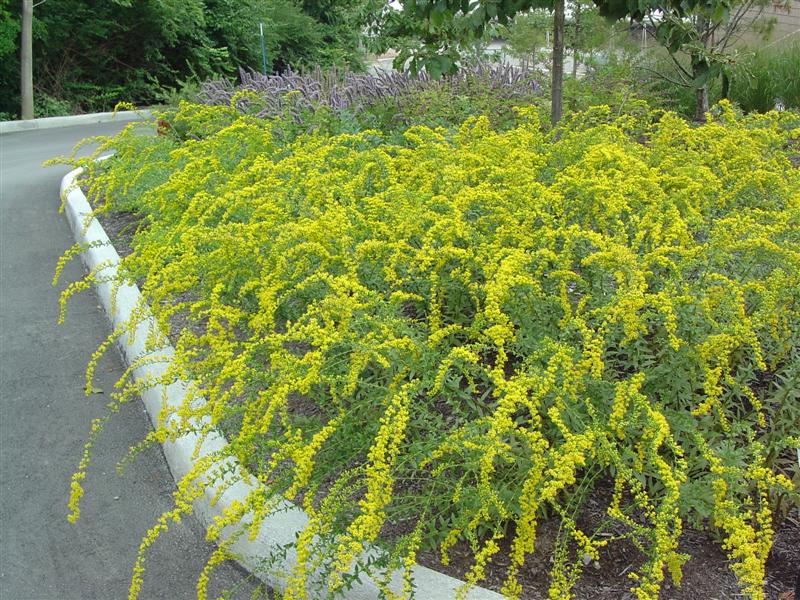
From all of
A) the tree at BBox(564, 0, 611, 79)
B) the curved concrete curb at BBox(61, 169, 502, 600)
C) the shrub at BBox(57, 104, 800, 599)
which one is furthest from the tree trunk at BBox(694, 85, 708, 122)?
the curved concrete curb at BBox(61, 169, 502, 600)

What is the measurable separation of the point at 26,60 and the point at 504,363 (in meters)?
17.2

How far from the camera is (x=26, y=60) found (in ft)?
56.5

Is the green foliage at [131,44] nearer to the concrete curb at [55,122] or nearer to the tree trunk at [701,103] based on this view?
the concrete curb at [55,122]

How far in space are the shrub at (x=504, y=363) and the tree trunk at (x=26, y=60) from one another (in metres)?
15.0

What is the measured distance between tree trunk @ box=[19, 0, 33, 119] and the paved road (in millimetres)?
12988

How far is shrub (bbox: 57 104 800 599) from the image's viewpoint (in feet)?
8.22

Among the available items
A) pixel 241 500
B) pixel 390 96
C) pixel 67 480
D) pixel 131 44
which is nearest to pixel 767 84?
pixel 390 96

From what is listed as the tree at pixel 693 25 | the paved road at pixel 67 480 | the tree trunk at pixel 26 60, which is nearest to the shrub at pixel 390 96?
A: the tree at pixel 693 25

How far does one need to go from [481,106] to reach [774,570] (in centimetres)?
613

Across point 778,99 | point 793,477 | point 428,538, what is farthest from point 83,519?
point 778,99

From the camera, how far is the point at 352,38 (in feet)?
89.4

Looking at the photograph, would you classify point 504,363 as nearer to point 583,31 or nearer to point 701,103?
point 701,103

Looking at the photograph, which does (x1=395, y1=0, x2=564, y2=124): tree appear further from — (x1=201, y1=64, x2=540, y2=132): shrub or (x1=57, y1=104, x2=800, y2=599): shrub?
(x1=57, y1=104, x2=800, y2=599): shrub

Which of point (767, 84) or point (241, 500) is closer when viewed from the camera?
point (241, 500)
